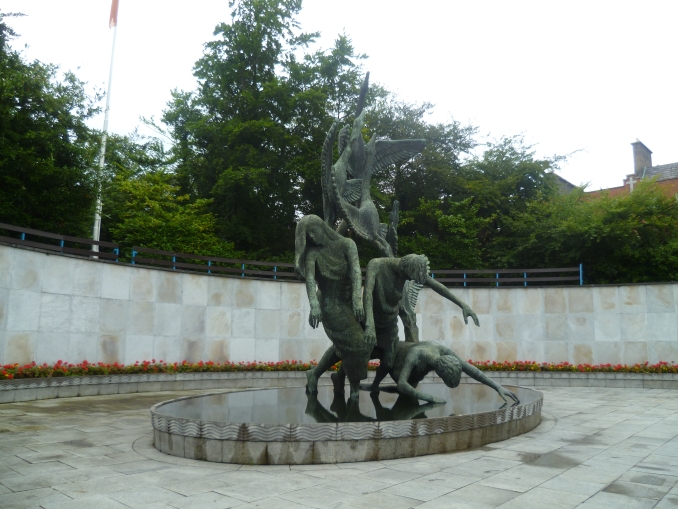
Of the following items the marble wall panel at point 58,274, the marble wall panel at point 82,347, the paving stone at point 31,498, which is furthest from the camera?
the marble wall panel at point 82,347

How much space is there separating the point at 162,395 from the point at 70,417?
13.7 feet

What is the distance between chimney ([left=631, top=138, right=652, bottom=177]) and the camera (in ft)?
127

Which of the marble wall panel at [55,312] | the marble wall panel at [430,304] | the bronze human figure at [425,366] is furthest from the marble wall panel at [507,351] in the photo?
the marble wall panel at [55,312]

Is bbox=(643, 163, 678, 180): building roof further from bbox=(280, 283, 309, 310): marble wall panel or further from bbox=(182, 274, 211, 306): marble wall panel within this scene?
bbox=(182, 274, 211, 306): marble wall panel

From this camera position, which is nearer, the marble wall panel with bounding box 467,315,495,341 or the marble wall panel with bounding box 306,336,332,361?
the marble wall panel with bounding box 306,336,332,361

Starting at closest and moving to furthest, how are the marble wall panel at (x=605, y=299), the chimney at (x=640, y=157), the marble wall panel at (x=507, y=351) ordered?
the marble wall panel at (x=605, y=299), the marble wall panel at (x=507, y=351), the chimney at (x=640, y=157)

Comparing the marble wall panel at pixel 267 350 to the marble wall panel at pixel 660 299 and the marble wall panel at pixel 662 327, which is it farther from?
the marble wall panel at pixel 660 299

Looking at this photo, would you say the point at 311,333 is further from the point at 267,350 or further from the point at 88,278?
the point at 88,278

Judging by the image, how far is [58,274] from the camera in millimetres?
14484

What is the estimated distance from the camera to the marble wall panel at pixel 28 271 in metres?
13.5

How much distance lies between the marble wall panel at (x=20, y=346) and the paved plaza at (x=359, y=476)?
486cm

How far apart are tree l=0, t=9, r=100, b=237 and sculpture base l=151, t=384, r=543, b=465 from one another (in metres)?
12.3

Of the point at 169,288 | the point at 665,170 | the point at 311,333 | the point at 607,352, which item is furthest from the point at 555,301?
the point at 665,170

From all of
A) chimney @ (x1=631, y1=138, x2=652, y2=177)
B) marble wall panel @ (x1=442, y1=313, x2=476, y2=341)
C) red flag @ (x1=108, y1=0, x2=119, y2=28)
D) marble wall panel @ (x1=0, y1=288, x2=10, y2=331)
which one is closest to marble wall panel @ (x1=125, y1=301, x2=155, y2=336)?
marble wall panel @ (x1=0, y1=288, x2=10, y2=331)
